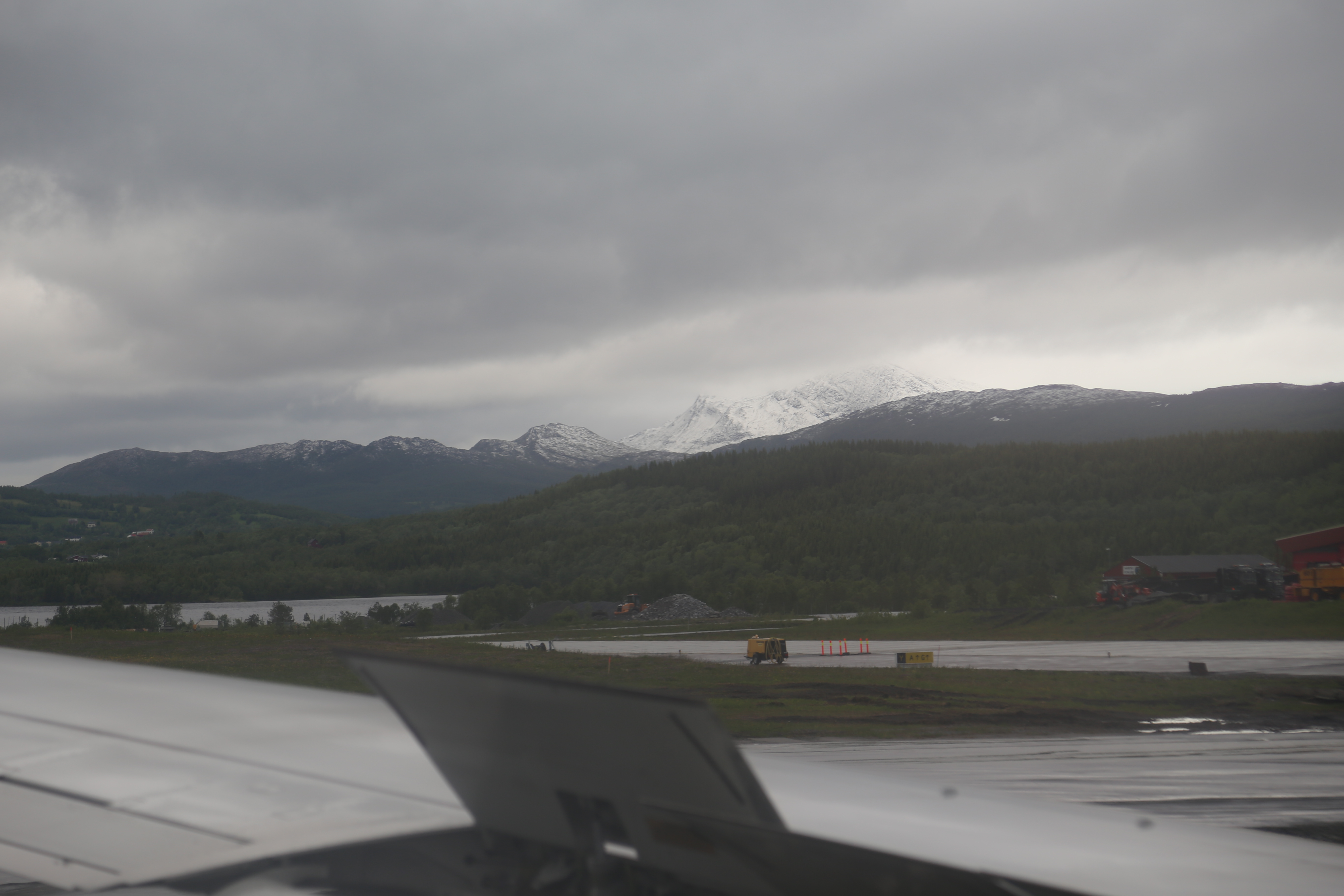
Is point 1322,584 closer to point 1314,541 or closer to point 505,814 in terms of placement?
point 1314,541

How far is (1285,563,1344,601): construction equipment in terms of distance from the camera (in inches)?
2056

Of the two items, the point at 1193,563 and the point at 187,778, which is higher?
the point at 187,778

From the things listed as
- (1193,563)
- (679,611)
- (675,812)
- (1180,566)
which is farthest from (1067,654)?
(679,611)

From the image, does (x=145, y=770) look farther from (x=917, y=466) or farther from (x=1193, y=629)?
(x=917, y=466)

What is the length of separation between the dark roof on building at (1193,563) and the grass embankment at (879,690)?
42.3m

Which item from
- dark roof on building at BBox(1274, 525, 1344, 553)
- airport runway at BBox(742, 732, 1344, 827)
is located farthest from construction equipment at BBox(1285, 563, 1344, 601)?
airport runway at BBox(742, 732, 1344, 827)

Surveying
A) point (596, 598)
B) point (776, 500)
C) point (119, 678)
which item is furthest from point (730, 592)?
point (119, 678)

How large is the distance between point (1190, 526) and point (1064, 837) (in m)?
114

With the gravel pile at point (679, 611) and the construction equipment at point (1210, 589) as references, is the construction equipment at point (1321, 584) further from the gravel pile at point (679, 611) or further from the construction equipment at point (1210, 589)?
the gravel pile at point (679, 611)

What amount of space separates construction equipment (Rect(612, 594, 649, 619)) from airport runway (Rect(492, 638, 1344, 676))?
34523 mm

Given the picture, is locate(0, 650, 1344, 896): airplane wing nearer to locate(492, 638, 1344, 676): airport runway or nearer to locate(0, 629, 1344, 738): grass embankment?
locate(0, 629, 1344, 738): grass embankment

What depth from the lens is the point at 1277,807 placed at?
41.1 ft

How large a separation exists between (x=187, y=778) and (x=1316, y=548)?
74132 millimetres

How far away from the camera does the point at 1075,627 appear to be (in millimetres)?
55688
